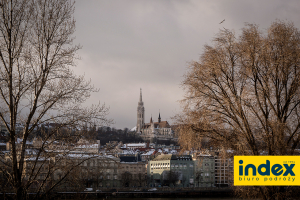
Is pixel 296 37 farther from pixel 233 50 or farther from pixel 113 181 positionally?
pixel 113 181

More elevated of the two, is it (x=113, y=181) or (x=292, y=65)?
(x=292, y=65)

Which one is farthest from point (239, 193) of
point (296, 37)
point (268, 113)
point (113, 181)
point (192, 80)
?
point (113, 181)

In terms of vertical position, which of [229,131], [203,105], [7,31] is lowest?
[229,131]

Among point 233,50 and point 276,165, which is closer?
point 276,165

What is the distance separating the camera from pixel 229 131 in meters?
8.91

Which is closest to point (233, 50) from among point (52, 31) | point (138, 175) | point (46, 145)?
point (52, 31)

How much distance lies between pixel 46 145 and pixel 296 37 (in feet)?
20.6

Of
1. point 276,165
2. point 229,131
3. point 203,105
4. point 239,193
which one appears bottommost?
point 239,193

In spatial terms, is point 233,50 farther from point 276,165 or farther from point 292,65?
point 276,165

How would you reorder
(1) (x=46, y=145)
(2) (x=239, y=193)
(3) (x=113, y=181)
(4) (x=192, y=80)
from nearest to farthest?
(1) (x=46, y=145)
(2) (x=239, y=193)
(4) (x=192, y=80)
(3) (x=113, y=181)

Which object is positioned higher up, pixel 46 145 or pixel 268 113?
pixel 268 113

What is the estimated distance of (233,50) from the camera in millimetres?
9133

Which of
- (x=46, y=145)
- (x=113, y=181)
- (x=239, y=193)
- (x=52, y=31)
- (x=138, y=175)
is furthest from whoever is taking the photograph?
(x=138, y=175)

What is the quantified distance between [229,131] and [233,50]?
1969 mm
